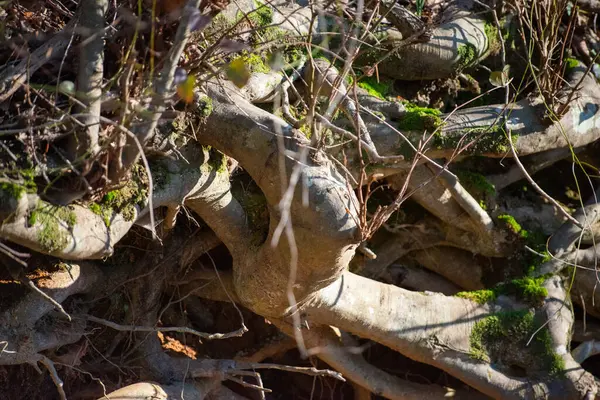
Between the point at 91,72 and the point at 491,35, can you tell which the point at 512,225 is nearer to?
the point at 491,35

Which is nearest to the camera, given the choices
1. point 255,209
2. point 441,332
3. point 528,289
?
point 255,209

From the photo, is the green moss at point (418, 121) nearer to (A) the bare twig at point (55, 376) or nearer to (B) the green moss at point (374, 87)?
(B) the green moss at point (374, 87)

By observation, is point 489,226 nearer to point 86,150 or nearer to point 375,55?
point 375,55

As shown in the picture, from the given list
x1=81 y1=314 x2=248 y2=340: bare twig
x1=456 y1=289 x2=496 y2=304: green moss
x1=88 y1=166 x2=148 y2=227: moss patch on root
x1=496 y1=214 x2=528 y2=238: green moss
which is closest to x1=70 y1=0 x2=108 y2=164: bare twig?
x1=88 y1=166 x2=148 y2=227: moss patch on root

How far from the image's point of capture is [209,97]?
2744mm

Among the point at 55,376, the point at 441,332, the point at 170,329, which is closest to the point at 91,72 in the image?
the point at 170,329

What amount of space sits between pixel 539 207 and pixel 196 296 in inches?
81.1

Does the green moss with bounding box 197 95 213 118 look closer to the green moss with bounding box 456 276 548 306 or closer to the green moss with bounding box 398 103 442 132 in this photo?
the green moss with bounding box 398 103 442 132

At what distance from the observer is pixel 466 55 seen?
4078 mm

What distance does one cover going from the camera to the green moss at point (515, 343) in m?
3.59

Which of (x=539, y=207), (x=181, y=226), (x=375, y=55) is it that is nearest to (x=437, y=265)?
(x=539, y=207)

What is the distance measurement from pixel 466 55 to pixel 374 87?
0.61 meters

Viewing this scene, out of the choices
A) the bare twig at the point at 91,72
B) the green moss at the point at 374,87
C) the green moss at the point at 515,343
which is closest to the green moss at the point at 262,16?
the green moss at the point at 374,87

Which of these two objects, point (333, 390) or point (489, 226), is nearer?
point (489, 226)
